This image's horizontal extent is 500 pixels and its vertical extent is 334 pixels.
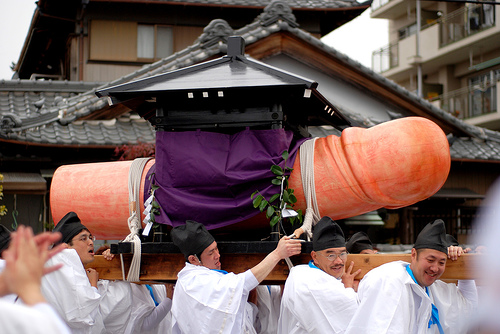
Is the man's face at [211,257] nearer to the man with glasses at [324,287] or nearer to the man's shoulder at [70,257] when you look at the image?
the man with glasses at [324,287]

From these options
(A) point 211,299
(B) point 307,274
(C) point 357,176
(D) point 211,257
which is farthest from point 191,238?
(C) point 357,176

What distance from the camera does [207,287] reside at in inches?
173

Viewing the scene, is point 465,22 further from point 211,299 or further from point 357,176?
point 211,299

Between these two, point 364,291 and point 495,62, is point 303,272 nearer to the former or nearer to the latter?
point 364,291

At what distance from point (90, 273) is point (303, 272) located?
1600 millimetres

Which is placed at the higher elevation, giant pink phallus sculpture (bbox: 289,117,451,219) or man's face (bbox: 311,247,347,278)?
giant pink phallus sculpture (bbox: 289,117,451,219)

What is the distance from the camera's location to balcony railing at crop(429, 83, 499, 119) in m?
22.2

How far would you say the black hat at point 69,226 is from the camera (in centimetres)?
463

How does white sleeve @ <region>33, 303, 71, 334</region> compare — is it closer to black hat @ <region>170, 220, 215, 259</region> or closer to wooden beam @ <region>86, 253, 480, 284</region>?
black hat @ <region>170, 220, 215, 259</region>

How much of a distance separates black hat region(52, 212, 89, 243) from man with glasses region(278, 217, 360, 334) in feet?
5.23

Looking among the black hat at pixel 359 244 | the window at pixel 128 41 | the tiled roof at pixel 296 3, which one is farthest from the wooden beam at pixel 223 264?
the tiled roof at pixel 296 3

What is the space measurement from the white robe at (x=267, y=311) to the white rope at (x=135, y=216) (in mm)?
1466

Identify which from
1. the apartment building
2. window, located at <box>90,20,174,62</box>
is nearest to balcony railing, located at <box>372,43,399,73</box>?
the apartment building

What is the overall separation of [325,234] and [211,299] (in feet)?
3.02
